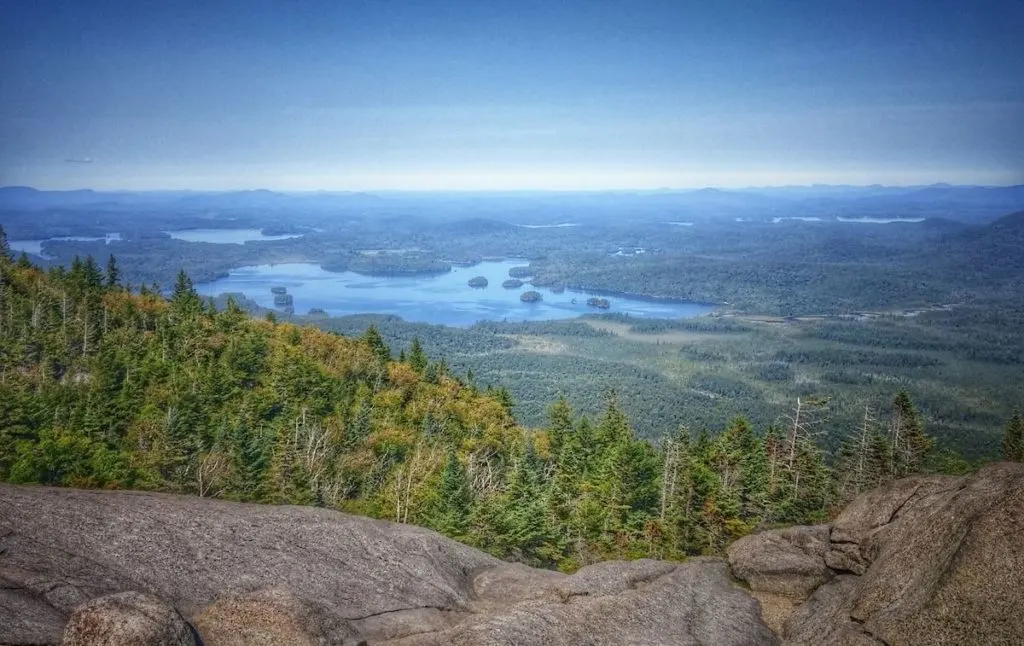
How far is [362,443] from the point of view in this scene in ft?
152

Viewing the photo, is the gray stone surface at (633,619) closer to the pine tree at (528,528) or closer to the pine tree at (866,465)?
the pine tree at (528,528)

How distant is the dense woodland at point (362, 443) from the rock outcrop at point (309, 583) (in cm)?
645

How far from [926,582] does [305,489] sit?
89.9 ft

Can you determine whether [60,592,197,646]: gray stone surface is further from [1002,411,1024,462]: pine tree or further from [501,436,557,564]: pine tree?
[1002,411,1024,462]: pine tree

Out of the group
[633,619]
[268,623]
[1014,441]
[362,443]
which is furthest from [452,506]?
[1014,441]

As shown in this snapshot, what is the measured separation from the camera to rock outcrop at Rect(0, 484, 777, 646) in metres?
11.0

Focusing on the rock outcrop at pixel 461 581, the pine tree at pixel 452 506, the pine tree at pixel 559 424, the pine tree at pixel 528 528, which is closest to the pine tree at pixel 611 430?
the pine tree at pixel 559 424

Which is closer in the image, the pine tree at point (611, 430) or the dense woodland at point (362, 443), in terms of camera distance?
the dense woodland at point (362, 443)

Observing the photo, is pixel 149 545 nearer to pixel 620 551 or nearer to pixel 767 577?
pixel 767 577

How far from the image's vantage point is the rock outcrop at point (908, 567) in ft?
36.1

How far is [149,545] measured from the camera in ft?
45.0

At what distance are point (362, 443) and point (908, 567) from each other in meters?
38.3

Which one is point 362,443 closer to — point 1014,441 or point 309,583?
point 309,583

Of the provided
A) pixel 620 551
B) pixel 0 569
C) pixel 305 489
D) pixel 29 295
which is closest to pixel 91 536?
pixel 0 569
